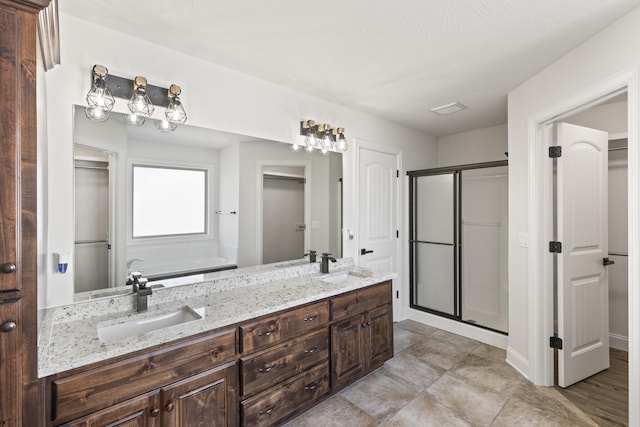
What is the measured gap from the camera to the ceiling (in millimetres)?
1582

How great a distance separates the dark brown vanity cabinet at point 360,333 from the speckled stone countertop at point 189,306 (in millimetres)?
115

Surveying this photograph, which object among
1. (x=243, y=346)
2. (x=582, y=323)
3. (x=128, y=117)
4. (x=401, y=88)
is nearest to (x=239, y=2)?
(x=128, y=117)

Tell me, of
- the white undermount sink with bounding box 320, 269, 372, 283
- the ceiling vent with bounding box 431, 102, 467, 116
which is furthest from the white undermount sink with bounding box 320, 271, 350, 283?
the ceiling vent with bounding box 431, 102, 467, 116

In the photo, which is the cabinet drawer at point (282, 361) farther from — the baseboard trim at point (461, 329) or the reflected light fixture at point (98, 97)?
the baseboard trim at point (461, 329)

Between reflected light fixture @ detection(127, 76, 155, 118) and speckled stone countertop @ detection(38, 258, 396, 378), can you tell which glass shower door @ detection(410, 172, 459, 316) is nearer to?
speckled stone countertop @ detection(38, 258, 396, 378)

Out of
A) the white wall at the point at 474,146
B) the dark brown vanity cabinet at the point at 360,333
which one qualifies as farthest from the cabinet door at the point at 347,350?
the white wall at the point at 474,146

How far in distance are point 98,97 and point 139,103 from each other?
196 mm

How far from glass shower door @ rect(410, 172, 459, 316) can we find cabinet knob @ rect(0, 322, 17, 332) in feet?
11.8

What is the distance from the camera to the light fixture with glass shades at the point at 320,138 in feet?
8.94

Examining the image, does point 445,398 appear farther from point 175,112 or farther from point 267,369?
point 175,112

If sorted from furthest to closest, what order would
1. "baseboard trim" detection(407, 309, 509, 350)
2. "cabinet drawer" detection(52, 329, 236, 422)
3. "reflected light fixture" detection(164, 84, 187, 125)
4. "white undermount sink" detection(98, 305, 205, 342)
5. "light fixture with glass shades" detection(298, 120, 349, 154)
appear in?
"baseboard trim" detection(407, 309, 509, 350) < "light fixture with glass shades" detection(298, 120, 349, 154) < "reflected light fixture" detection(164, 84, 187, 125) < "white undermount sink" detection(98, 305, 205, 342) < "cabinet drawer" detection(52, 329, 236, 422)

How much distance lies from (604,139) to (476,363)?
7.29 feet

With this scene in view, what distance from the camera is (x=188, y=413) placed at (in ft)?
4.86

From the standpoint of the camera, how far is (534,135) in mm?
2420
